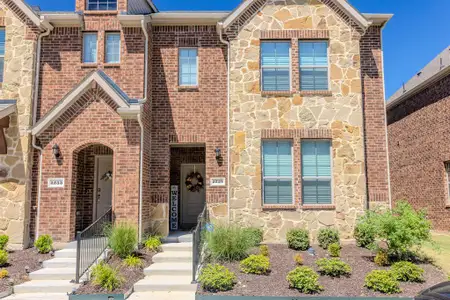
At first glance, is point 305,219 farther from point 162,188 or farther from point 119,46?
point 119,46

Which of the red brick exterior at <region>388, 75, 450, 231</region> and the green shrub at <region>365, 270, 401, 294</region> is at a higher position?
the red brick exterior at <region>388, 75, 450, 231</region>

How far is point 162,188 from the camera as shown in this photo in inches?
474

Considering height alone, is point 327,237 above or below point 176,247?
above

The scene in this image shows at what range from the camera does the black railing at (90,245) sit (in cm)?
839

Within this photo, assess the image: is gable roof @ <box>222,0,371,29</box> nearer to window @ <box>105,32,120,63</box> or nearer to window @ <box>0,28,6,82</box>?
window @ <box>105,32,120,63</box>

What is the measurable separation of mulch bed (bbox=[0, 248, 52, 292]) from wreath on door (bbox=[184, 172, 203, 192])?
5365 millimetres

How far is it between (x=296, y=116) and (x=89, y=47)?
699 centimetres

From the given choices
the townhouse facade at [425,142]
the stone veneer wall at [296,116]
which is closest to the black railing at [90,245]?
the stone veneer wall at [296,116]

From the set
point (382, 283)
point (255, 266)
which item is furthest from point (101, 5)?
point (382, 283)

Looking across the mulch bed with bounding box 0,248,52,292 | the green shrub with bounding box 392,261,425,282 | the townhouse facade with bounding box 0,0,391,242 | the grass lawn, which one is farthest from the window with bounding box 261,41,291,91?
the mulch bed with bounding box 0,248,52,292

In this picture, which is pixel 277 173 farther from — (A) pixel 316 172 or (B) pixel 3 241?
(B) pixel 3 241

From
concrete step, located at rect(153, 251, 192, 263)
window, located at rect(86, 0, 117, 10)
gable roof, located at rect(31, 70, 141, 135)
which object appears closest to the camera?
concrete step, located at rect(153, 251, 192, 263)

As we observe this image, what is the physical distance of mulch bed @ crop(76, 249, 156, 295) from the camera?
779 cm

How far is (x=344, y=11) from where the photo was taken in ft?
39.4
